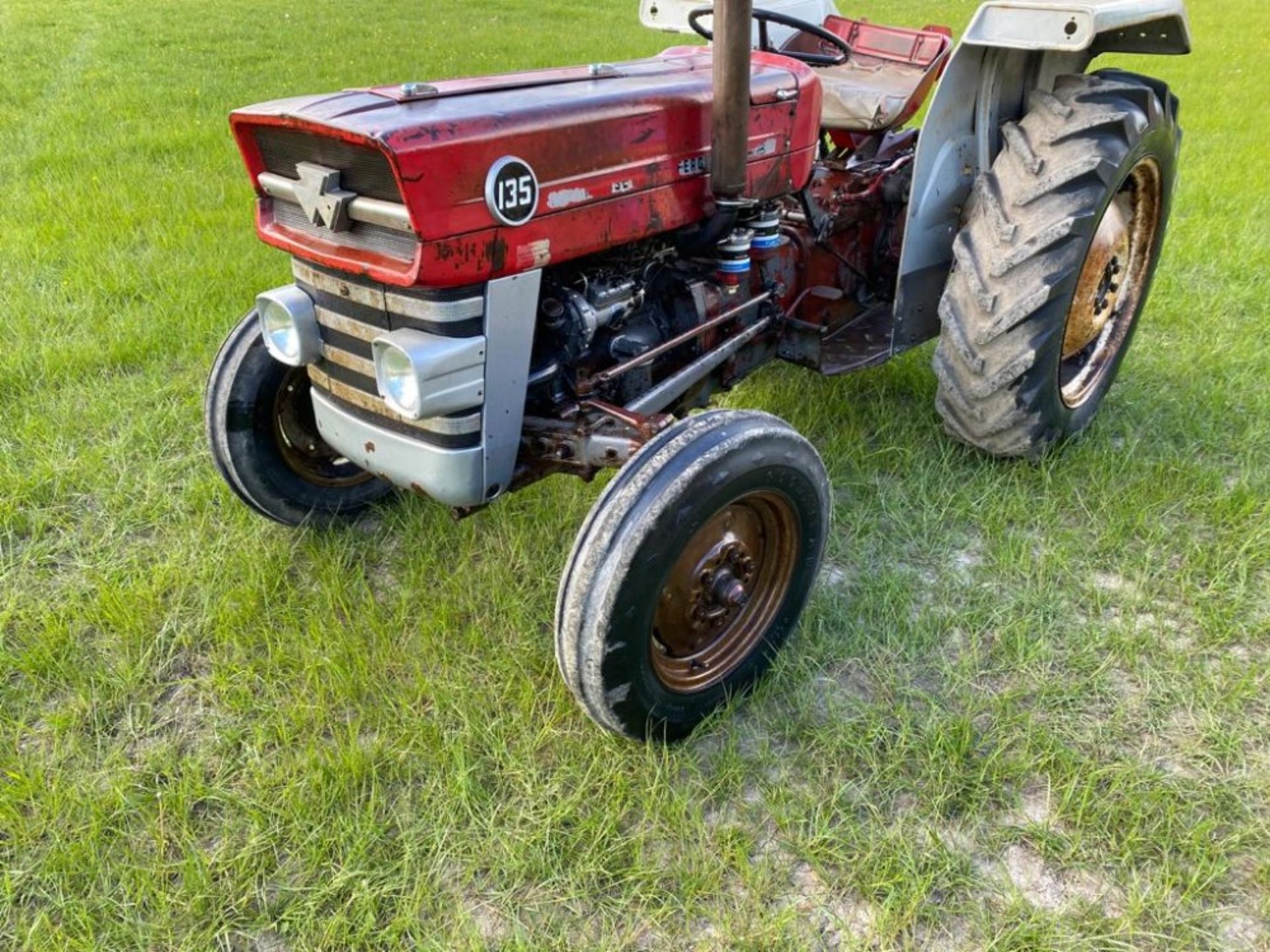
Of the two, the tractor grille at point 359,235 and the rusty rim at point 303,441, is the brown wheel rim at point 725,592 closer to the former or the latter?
the tractor grille at point 359,235

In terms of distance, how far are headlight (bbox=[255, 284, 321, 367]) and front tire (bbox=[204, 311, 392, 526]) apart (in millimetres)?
305

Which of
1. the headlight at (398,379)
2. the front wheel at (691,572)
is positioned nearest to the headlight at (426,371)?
the headlight at (398,379)

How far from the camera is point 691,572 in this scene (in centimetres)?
230

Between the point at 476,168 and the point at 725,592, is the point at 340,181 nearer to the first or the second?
the point at 476,168

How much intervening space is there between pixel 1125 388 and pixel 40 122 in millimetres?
7866

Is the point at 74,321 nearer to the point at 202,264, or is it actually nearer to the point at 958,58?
the point at 202,264

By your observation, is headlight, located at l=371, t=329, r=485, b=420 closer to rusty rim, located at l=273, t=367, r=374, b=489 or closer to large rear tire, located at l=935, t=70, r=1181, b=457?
rusty rim, located at l=273, t=367, r=374, b=489

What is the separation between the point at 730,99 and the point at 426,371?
3.11 ft

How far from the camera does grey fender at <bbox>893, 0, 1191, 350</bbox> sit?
9.64 feet

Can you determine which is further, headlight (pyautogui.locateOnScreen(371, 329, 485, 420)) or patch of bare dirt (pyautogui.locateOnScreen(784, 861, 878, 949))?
headlight (pyautogui.locateOnScreen(371, 329, 485, 420))

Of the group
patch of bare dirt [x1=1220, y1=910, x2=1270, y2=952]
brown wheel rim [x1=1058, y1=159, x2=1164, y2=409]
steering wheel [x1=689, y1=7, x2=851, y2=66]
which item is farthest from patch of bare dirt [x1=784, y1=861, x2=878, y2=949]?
steering wheel [x1=689, y1=7, x2=851, y2=66]

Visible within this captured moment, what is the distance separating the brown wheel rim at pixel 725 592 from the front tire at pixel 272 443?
124 centimetres

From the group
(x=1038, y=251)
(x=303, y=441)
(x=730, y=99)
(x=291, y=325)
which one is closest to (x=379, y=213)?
(x=291, y=325)

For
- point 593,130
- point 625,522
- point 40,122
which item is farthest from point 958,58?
point 40,122
